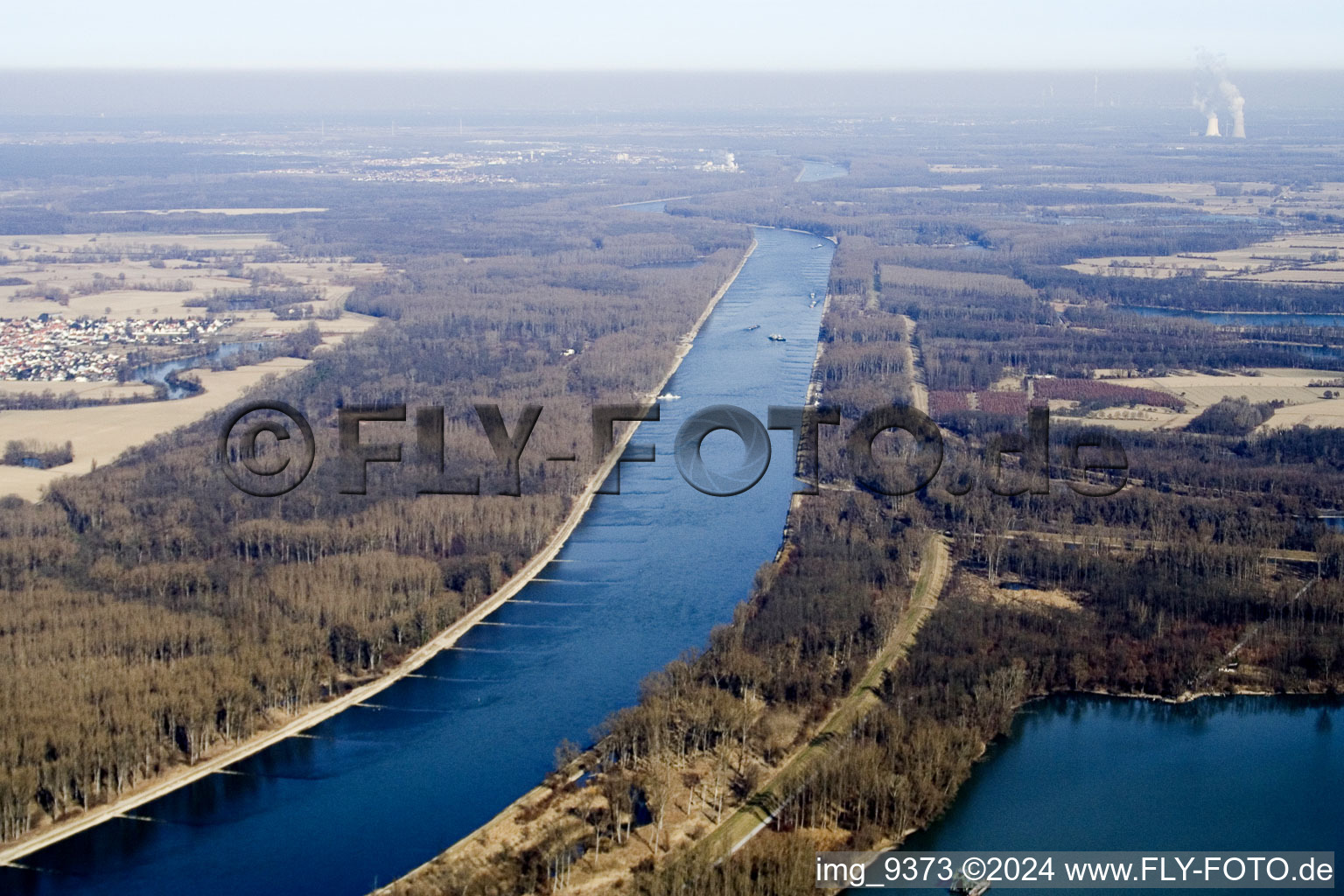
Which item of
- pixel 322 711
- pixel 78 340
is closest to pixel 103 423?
pixel 78 340

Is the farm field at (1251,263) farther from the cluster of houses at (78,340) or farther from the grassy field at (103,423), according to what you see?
the grassy field at (103,423)

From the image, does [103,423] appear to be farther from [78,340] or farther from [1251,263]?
[1251,263]

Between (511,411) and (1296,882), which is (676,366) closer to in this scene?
(511,411)

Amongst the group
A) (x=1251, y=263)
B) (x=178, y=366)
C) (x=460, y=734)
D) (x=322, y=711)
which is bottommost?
(x=460, y=734)

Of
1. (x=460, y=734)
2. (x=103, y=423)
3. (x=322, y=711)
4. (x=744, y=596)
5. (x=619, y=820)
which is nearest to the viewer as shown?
(x=619, y=820)

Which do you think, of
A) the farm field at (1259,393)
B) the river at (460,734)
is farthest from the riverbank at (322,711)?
the farm field at (1259,393)

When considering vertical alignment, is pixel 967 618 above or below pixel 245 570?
below

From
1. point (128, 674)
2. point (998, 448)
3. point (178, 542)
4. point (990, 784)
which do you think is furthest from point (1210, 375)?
point (128, 674)
